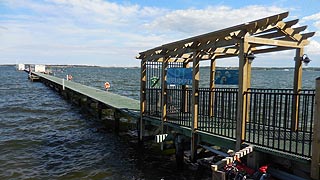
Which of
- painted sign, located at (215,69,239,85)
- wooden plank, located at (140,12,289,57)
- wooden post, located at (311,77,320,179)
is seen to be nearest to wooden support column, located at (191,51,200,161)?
wooden plank, located at (140,12,289,57)

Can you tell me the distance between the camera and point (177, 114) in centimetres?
1081

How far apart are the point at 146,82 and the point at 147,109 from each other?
3.28 ft

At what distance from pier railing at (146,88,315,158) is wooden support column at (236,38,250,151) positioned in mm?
107

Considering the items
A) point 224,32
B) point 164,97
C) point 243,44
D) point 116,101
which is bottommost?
point 116,101

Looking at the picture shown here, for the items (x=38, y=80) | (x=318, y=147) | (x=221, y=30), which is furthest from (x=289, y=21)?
(x=38, y=80)

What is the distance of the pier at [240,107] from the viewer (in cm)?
598

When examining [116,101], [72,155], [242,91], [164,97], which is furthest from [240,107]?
[116,101]

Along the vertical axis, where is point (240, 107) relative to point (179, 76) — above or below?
below

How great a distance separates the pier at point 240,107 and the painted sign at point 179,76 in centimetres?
5

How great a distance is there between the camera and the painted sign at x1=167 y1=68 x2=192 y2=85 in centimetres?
928

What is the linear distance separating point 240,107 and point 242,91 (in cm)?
34

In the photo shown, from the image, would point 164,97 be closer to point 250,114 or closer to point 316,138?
point 250,114

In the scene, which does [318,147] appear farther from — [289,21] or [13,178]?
[13,178]

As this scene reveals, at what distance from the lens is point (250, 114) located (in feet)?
25.4
